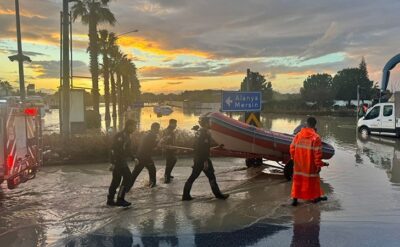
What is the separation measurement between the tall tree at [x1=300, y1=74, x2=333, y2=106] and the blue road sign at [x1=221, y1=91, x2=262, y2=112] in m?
89.4

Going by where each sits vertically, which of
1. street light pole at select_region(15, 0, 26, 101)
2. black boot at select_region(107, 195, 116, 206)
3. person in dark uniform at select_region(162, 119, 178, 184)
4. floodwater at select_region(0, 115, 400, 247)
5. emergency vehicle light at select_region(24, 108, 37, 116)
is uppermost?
street light pole at select_region(15, 0, 26, 101)

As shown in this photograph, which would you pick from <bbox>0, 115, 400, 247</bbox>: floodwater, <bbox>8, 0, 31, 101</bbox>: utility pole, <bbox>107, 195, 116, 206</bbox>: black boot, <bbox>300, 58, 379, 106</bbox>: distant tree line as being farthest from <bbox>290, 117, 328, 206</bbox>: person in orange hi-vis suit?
<bbox>300, 58, 379, 106</bbox>: distant tree line

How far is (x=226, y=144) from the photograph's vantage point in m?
12.3

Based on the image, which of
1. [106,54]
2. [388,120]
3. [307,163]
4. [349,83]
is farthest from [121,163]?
[349,83]

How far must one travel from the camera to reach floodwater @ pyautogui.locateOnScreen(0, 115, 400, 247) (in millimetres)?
6855

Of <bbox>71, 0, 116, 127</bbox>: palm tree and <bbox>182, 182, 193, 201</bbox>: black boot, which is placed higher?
<bbox>71, 0, 116, 127</bbox>: palm tree

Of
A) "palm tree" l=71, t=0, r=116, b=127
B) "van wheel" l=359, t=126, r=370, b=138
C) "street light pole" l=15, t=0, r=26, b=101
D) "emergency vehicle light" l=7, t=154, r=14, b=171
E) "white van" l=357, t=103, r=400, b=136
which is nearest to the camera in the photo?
"emergency vehicle light" l=7, t=154, r=14, b=171

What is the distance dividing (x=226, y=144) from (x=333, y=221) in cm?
493

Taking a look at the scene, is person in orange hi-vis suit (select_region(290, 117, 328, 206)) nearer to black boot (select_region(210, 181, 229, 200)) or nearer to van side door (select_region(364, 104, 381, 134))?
black boot (select_region(210, 181, 229, 200))

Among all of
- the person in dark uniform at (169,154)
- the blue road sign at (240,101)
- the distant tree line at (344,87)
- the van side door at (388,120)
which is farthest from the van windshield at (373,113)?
the distant tree line at (344,87)

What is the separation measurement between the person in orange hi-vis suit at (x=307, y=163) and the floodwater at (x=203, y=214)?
0.98 ft

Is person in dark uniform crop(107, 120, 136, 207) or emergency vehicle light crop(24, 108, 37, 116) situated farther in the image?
emergency vehicle light crop(24, 108, 37, 116)

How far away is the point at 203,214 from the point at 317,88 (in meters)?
113

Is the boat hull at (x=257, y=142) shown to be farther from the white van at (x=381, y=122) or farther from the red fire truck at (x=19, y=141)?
the white van at (x=381, y=122)
